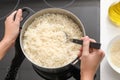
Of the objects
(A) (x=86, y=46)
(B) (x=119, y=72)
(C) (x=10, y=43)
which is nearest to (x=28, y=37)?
(C) (x=10, y=43)

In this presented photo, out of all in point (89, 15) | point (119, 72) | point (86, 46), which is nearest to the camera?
point (86, 46)

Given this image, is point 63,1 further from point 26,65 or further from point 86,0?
point 26,65

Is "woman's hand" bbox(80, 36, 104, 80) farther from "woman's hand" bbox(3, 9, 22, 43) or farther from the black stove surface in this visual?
"woman's hand" bbox(3, 9, 22, 43)

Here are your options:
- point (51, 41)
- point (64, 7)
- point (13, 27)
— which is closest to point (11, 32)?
point (13, 27)

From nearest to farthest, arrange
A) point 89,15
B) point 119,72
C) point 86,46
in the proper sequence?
point 86,46 → point 119,72 → point 89,15

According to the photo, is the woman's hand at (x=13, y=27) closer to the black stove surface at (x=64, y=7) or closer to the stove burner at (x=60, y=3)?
the black stove surface at (x=64, y=7)

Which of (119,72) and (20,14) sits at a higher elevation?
(20,14)

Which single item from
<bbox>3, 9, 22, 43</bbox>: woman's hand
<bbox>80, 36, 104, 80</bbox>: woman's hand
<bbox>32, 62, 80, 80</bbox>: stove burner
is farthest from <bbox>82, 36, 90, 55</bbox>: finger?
<bbox>3, 9, 22, 43</bbox>: woman's hand
